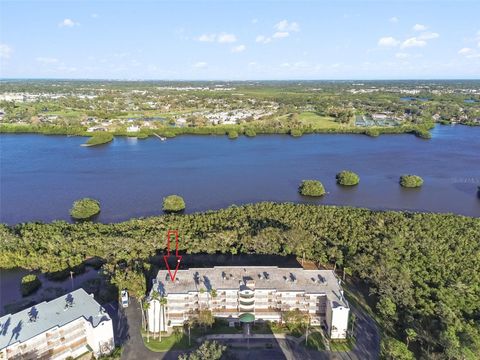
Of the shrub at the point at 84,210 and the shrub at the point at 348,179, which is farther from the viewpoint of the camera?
the shrub at the point at 348,179

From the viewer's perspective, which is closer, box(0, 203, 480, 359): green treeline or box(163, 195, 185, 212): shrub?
box(0, 203, 480, 359): green treeline

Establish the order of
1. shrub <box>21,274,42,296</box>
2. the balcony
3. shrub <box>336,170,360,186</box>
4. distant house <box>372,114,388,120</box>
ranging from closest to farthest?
1. the balcony
2. shrub <box>21,274,42,296</box>
3. shrub <box>336,170,360,186</box>
4. distant house <box>372,114,388,120</box>

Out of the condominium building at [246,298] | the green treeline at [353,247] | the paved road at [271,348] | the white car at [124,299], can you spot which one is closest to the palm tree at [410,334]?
the green treeline at [353,247]

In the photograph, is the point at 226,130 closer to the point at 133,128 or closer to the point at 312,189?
the point at 133,128

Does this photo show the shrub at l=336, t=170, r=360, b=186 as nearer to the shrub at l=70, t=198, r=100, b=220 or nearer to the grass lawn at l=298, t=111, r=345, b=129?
the shrub at l=70, t=198, r=100, b=220

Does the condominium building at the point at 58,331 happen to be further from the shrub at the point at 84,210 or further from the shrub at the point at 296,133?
the shrub at the point at 296,133

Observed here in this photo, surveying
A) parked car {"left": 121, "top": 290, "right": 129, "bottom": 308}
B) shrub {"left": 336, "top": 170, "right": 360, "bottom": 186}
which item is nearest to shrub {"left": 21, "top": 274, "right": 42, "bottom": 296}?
parked car {"left": 121, "top": 290, "right": 129, "bottom": 308}

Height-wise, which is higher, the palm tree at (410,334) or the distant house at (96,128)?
the distant house at (96,128)
